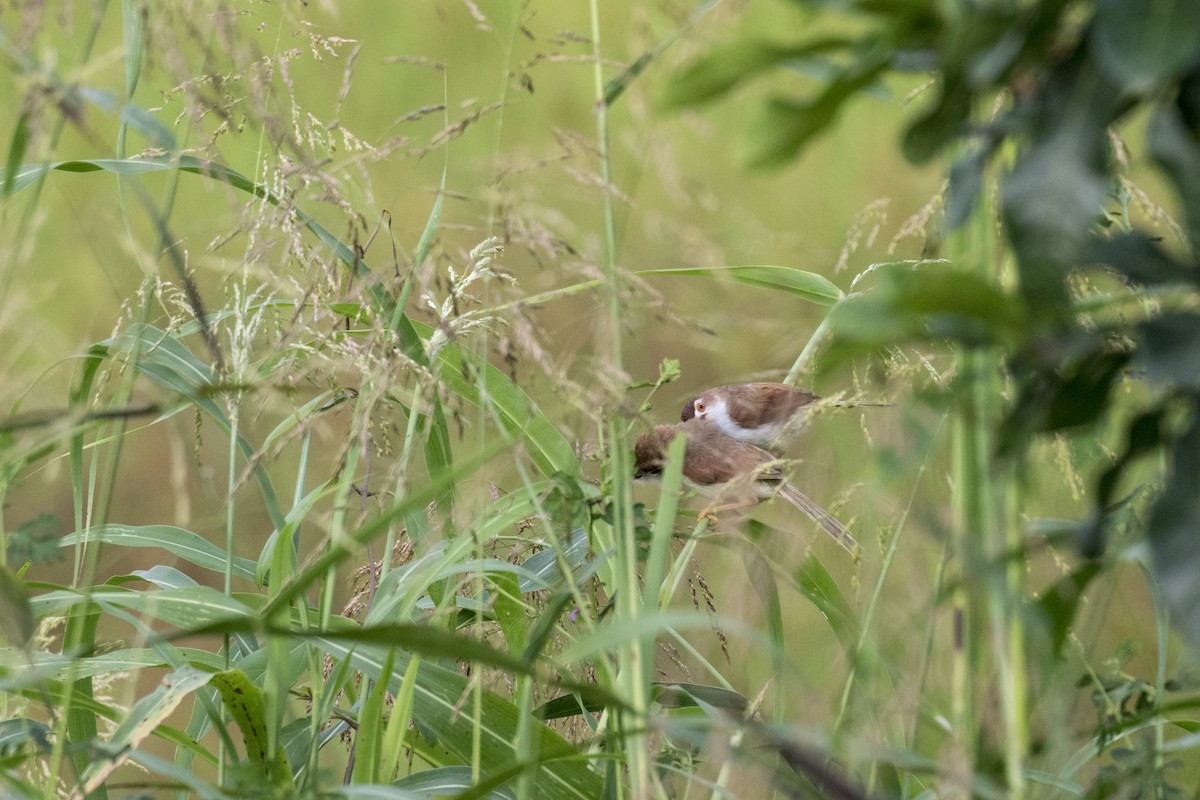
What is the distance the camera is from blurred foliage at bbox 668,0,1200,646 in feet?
0.88

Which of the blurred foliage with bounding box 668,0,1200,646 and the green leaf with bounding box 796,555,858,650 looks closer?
the blurred foliage with bounding box 668,0,1200,646

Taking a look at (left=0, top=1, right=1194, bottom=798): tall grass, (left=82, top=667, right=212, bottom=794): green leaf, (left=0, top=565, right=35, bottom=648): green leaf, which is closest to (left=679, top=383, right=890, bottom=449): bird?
(left=0, top=1, right=1194, bottom=798): tall grass

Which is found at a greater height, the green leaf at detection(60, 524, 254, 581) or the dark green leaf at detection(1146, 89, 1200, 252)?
the dark green leaf at detection(1146, 89, 1200, 252)

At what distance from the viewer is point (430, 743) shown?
69 centimetres

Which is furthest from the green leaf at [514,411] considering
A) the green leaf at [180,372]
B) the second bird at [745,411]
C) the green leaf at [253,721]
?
the second bird at [745,411]

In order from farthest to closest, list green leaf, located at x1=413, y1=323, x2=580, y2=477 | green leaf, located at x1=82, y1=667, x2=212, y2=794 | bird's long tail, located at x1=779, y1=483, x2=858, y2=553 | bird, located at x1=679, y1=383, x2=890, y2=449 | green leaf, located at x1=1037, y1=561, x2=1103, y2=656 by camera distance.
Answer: bird, located at x1=679, y1=383, x2=890, y2=449 → green leaf, located at x1=413, y1=323, x2=580, y2=477 → bird's long tail, located at x1=779, y1=483, x2=858, y2=553 → green leaf, located at x1=82, y1=667, x2=212, y2=794 → green leaf, located at x1=1037, y1=561, x2=1103, y2=656

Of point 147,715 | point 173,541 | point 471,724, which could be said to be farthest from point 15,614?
point 173,541

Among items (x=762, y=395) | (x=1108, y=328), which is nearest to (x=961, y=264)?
(x=1108, y=328)

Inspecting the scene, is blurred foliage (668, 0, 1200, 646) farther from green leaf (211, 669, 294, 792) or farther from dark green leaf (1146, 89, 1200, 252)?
green leaf (211, 669, 294, 792)

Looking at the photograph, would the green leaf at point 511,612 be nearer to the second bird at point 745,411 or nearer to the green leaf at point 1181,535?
the green leaf at point 1181,535

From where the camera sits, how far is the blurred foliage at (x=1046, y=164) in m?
0.27

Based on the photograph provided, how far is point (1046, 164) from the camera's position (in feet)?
0.91

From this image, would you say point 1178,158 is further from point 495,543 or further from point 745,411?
point 745,411

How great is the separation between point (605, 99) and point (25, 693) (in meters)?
0.46
